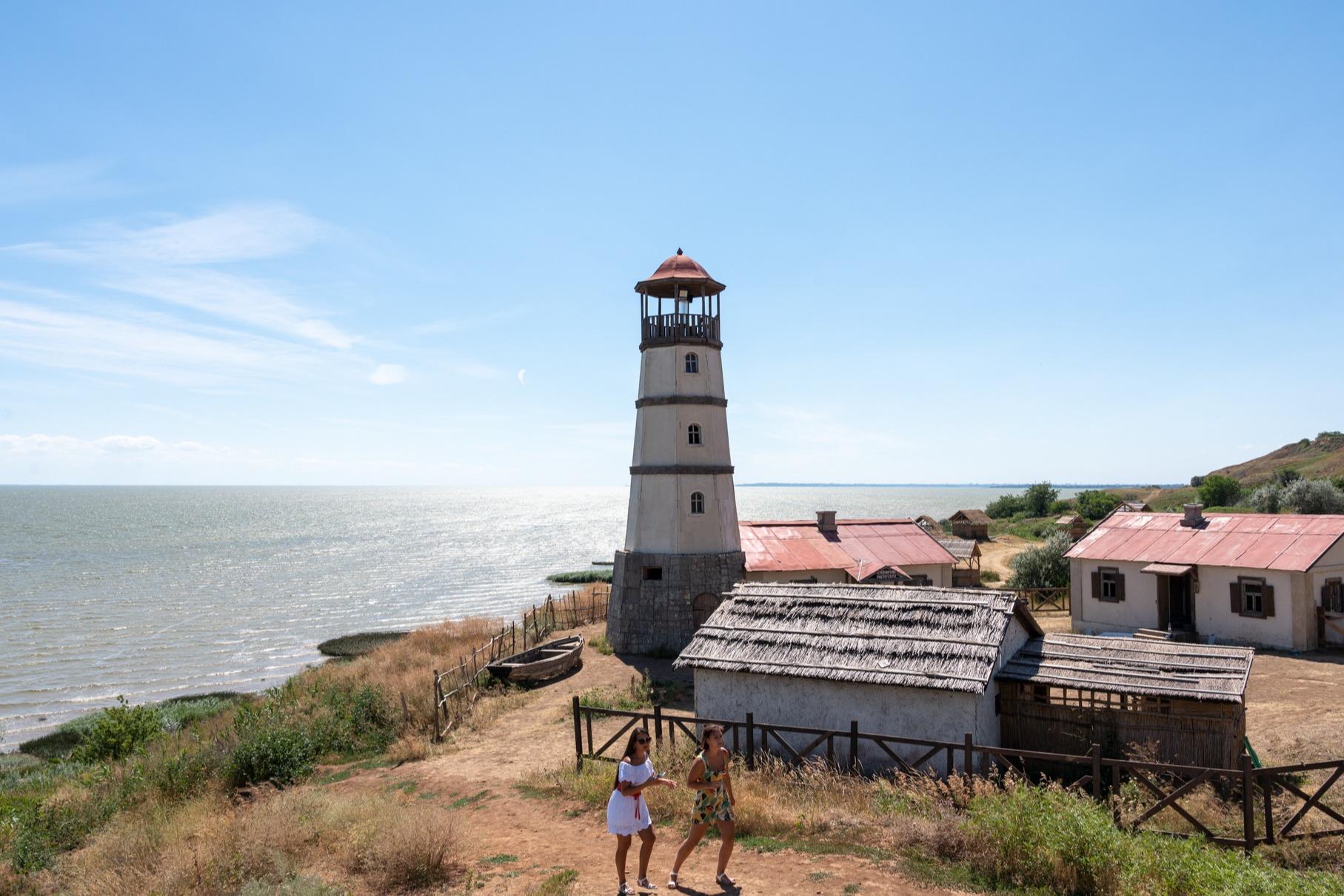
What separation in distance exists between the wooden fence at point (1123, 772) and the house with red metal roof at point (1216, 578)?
1303 centimetres

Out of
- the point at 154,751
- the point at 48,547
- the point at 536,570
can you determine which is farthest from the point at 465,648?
the point at 48,547

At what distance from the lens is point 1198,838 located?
32.5 feet

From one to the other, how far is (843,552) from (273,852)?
22.7 metres

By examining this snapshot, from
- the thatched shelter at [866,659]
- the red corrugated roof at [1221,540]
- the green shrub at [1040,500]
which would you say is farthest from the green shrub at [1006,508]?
the thatched shelter at [866,659]

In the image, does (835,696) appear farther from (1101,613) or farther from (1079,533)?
(1079,533)

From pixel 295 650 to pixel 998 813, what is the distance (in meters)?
36.8

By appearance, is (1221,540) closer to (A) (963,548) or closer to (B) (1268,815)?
(A) (963,548)

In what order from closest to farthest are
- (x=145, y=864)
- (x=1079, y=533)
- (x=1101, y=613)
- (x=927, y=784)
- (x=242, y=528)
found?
(x=145, y=864) → (x=927, y=784) → (x=1101, y=613) → (x=1079, y=533) → (x=242, y=528)

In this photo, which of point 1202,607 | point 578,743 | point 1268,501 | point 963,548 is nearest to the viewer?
point 578,743

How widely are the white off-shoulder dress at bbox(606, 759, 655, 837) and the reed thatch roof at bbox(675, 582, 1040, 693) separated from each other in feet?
21.4

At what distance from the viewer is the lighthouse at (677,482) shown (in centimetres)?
2591

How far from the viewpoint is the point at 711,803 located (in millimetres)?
8898

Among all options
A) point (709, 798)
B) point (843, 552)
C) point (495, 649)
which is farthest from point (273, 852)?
point (843, 552)

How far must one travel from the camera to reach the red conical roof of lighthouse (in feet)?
86.5
